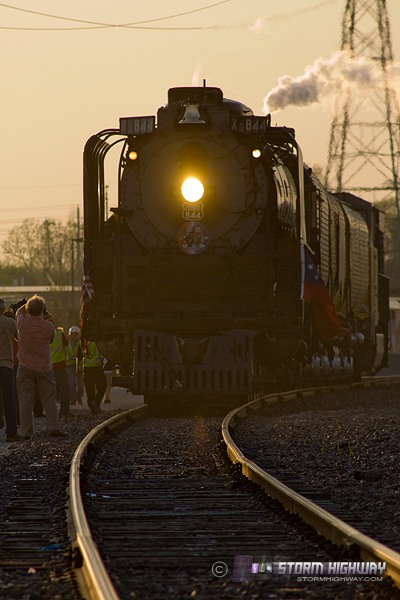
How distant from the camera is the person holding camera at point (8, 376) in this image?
14.1 m

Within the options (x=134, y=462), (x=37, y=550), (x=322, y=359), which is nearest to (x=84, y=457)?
(x=134, y=462)

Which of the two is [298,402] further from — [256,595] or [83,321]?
[256,595]

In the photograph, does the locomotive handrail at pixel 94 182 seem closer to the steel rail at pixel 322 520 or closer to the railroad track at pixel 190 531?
the steel rail at pixel 322 520

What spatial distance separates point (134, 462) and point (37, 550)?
4367mm

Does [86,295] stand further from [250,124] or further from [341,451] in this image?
[341,451]

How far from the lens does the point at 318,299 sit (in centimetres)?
1798

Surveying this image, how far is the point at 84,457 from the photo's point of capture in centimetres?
1071

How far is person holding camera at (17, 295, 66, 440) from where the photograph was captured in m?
13.5

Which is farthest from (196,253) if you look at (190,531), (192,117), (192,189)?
(190,531)

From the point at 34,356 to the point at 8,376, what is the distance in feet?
2.90

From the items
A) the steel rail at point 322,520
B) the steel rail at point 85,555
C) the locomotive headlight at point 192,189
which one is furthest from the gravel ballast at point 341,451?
the locomotive headlight at point 192,189

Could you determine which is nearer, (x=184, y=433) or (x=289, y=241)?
(x=184, y=433)

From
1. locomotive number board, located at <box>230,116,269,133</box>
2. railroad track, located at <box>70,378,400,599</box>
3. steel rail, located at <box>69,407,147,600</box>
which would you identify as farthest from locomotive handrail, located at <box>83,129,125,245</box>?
steel rail, located at <box>69,407,147,600</box>

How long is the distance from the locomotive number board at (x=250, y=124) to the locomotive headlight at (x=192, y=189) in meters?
0.92
